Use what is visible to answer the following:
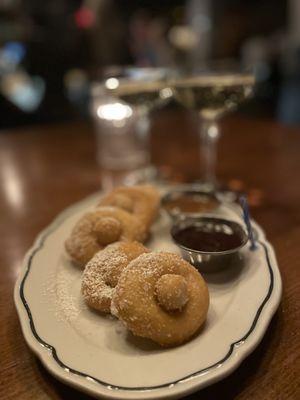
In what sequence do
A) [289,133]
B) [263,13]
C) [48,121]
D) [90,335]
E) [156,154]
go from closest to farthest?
[90,335], [156,154], [289,133], [48,121], [263,13]

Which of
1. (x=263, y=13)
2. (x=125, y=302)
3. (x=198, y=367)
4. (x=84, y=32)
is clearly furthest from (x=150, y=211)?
(x=263, y=13)

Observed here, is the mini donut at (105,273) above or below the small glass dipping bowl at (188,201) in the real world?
above

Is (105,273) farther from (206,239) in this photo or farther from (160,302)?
(206,239)

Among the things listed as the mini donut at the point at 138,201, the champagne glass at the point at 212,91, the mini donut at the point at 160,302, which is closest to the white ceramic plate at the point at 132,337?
the mini donut at the point at 160,302

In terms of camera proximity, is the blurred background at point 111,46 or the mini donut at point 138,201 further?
the blurred background at point 111,46

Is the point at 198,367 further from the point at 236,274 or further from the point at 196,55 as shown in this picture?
the point at 196,55

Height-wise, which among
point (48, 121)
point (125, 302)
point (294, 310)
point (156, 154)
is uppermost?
point (125, 302)

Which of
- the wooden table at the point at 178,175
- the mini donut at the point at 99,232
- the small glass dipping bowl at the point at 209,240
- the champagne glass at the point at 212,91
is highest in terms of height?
the champagne glass at the point at 212,91

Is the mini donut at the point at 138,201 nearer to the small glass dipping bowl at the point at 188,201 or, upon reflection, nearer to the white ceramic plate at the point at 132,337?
the small glass dipping bowl at the point at 188,201
